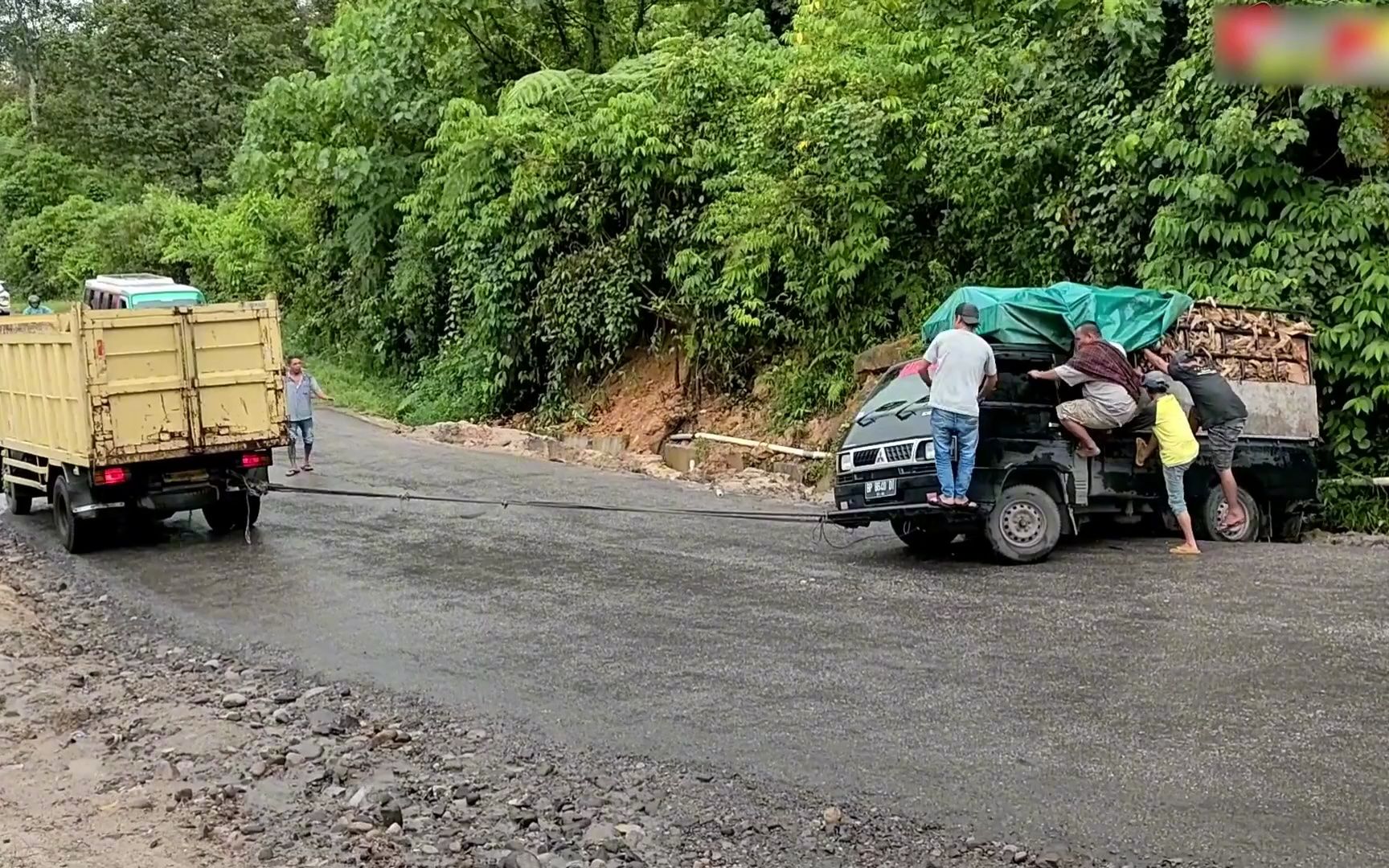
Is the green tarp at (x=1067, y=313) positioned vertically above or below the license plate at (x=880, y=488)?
above

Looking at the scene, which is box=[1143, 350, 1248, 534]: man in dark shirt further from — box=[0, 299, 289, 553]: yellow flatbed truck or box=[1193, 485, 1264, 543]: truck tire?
box=[0, 299, 289, 553]: yellow flatbed truck

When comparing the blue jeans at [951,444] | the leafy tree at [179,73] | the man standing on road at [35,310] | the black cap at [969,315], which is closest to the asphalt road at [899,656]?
the blue jeans at [951,444]

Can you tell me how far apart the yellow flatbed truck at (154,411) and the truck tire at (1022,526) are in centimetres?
758

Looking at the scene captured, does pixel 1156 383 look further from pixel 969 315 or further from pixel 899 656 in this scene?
pixel 899 656

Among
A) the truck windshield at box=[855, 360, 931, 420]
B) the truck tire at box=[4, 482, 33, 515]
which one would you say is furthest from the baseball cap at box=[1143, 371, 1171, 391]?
the truck tire at box=[4, 482, 33, 515]

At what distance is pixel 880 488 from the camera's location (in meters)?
10.5

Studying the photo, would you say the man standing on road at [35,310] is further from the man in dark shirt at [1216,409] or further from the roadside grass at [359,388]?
the man in dark shirt at [1216,409]

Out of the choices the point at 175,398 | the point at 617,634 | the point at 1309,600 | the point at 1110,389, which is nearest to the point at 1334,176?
the point at 1110,389

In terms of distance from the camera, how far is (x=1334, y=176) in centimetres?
1311

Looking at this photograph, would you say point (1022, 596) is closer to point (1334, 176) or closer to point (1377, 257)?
point (1377, 257)

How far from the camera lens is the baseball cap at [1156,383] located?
10.4m

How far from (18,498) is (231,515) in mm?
3878

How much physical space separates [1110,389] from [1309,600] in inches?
98.6

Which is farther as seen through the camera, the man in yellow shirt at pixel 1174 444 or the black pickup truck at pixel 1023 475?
the man in yellow shirt at pixel 1174 444
